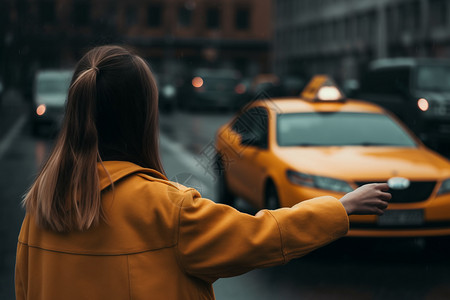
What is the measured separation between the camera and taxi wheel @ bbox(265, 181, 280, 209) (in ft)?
22.3

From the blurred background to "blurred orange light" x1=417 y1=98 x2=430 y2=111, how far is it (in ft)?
1.90

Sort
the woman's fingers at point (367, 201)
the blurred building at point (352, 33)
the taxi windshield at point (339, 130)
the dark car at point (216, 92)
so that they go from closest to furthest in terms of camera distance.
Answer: the woman's fingers at point (367, 201)
the taxi windshield at point (339, 130)
the dark car at point (216, 92)
the blurred building at point (352, 33)

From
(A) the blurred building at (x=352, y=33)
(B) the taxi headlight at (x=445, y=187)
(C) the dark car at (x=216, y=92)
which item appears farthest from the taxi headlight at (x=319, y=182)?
(A) the blurred building at (x=352, y=33)

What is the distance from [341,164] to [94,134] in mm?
4989

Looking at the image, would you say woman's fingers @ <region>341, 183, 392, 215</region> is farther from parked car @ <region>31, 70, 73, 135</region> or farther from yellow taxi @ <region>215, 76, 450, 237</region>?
parked car @ <region>31, 70, 73, 135</region>

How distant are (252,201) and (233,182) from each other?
3.26 ft

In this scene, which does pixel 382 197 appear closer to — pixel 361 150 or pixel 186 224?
pixel 186 224

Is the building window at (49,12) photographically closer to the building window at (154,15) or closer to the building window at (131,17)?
the building window at (131,17)

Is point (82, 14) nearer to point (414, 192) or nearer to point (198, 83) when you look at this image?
point (198, 83)

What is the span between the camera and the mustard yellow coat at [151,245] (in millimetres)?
1730

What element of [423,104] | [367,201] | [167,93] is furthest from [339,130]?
[167,93]

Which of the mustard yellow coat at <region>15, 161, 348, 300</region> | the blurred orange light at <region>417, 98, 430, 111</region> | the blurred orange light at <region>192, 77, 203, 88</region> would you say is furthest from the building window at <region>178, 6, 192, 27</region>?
the mustard yellow coat at <region>15, 161, 348, 300</region>

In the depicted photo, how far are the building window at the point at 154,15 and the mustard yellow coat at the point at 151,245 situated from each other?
65.5 m

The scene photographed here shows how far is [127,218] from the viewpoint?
174 centimetres
